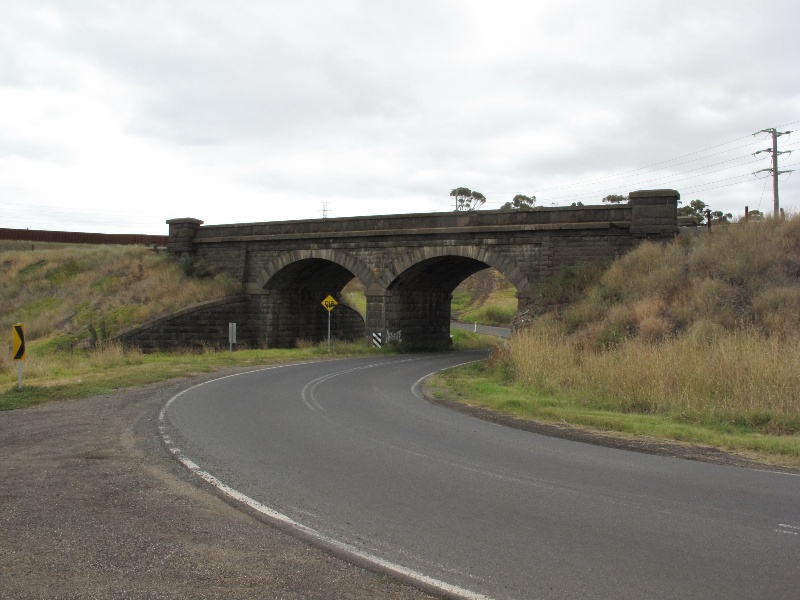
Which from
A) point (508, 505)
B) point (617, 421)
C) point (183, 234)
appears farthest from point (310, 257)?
point (508, 505)

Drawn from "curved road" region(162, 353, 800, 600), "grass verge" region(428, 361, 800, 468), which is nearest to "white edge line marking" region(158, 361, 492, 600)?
"curved road" region(162, 353, 800, 600)

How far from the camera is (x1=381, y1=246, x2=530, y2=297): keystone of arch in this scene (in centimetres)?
2878

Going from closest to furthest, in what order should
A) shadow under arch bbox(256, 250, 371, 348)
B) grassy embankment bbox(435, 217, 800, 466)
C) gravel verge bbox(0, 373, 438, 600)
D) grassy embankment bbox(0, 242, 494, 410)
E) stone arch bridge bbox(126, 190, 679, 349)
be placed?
gravel verge bbox(0, 373, 438, 600) < grassy embankment bbox(435, 217, 800, 466) < grassy embankment bbox(0, 242, 494, 410) < stone arch bridge bbox(126, 190, 679, 349) < shadow under arch bbox(256, 250, 371, 348)

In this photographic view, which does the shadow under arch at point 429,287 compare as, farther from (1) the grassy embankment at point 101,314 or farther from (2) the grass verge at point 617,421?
(2) the grass verge at point 617,421

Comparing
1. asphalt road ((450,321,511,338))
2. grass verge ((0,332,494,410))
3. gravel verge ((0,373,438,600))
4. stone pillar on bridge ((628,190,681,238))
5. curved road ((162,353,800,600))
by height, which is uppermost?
stone pillar on bridge ((628,190,681,238))

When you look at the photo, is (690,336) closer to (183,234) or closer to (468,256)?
(468,256)

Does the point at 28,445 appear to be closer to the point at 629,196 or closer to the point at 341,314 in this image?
the point at 629,196

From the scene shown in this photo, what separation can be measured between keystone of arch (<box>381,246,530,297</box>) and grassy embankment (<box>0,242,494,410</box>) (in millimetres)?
3848

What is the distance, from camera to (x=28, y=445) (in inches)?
356

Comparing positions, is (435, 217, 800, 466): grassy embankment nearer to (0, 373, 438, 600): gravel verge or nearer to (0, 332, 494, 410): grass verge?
(0, 373, 438, 600): gravel verge

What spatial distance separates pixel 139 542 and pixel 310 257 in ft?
95.6

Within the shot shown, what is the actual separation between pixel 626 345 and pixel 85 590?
13.8 metres

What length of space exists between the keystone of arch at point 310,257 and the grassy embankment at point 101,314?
1.47 m

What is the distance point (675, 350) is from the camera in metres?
14.0
